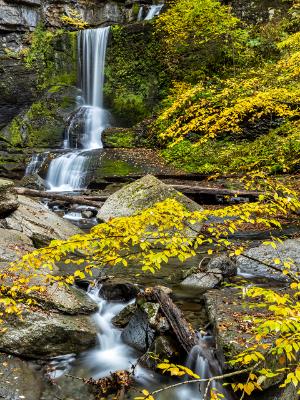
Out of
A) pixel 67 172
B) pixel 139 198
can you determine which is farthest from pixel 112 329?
pixel 67 172

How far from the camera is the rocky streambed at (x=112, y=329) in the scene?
12.4 ft

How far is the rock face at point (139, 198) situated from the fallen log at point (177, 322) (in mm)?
4358

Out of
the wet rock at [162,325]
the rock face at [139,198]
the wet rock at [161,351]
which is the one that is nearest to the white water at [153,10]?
the rock face at [139,198]

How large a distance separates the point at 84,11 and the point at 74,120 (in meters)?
10.8

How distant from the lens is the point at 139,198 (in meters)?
9.11

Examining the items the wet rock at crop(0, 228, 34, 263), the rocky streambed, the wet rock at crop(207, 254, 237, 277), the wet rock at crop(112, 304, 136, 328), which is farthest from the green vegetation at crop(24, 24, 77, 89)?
the wet rock at crop(112, 304, 136, 328)

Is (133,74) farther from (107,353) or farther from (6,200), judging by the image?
(107,353)

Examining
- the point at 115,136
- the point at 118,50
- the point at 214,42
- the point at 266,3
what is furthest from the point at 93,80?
the point at 266,3

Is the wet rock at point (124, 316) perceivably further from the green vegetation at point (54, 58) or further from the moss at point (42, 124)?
the green vegetation at point (54, 58)

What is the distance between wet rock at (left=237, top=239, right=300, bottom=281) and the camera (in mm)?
6045

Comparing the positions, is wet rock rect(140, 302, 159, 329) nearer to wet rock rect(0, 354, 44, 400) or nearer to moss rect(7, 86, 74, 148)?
wet rock rect(0, 354, 44, 400)

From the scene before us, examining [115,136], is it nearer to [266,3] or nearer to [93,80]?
[93,80]

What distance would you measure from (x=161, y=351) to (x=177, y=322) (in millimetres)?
362

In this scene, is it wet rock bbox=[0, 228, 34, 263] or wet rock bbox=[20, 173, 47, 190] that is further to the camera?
wet rock bbox=[20, 173, 47, 190]
